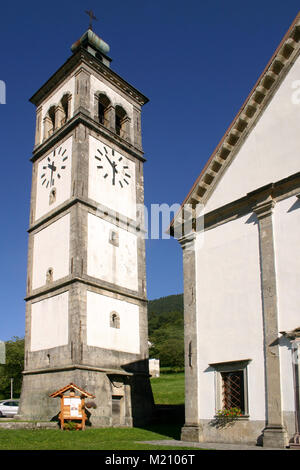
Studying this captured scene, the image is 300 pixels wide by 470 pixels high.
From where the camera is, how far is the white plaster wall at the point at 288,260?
1418cm

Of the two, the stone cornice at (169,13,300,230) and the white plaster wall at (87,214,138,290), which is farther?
the white plaster wall at (87,214,138,290)

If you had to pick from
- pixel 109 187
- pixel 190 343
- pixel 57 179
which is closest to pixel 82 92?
pixel 57 179

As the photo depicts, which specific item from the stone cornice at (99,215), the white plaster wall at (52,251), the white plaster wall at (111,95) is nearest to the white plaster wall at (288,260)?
the white plaster wall at (52,251)

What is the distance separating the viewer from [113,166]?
108 feet

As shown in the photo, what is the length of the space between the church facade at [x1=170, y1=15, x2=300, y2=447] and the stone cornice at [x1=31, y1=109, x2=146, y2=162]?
15447 millimetres

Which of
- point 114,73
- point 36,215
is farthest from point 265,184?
point 114,73

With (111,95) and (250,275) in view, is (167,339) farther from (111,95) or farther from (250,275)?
(250,275)

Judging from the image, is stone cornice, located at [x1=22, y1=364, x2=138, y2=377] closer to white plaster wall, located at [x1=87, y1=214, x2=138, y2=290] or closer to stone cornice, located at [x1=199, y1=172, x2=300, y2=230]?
white plaster wall, located at [x1=87, y1=214, x2=138, y2=290]

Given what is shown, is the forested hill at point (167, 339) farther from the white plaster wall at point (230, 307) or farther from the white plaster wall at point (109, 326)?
the white plaster wall at point (230, 307)

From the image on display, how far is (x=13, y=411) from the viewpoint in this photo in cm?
3322

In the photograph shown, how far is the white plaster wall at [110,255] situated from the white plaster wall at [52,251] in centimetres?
Result: 143

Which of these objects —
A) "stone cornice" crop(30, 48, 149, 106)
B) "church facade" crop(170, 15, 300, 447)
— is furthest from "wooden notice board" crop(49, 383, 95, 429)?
"stone cornice" crop(30, 48, 149, 106)

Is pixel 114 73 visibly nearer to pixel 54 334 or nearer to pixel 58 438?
pixel 54 334

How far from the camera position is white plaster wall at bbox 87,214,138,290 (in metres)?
28.9
